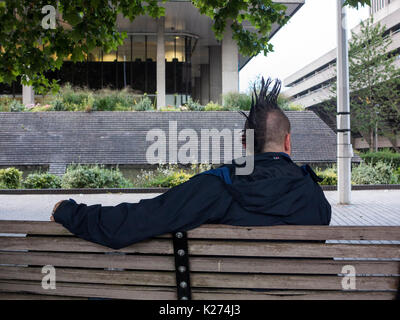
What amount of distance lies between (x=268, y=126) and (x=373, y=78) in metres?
37.0

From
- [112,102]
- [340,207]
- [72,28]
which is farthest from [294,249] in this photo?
[112,102]

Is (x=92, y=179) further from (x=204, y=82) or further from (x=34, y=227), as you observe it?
(x=204, y=82)

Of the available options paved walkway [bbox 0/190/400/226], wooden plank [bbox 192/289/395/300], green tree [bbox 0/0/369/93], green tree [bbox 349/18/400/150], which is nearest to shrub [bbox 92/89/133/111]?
paved walkway [bbox 0/190/400/226]

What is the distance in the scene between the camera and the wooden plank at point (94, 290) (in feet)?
7.50

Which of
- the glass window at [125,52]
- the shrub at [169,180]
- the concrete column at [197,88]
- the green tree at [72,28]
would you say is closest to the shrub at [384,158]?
the shrub at [169,180]

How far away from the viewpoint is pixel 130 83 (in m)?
34.1

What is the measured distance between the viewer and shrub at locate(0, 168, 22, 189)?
15.7 m

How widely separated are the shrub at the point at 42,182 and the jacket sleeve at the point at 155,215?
14220mm

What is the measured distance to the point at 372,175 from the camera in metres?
16.6

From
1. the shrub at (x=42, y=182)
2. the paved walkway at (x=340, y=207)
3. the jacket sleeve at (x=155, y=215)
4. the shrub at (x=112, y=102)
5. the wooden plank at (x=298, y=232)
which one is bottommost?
the paved walkway at (x=340, y=207)

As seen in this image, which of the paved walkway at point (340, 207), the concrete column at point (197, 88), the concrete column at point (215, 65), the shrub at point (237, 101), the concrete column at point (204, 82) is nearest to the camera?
the paved walkway at point (340, 207)

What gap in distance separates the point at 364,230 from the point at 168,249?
0.99m

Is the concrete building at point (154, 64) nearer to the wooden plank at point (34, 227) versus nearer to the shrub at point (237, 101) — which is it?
the shrub at point (237, 101)
